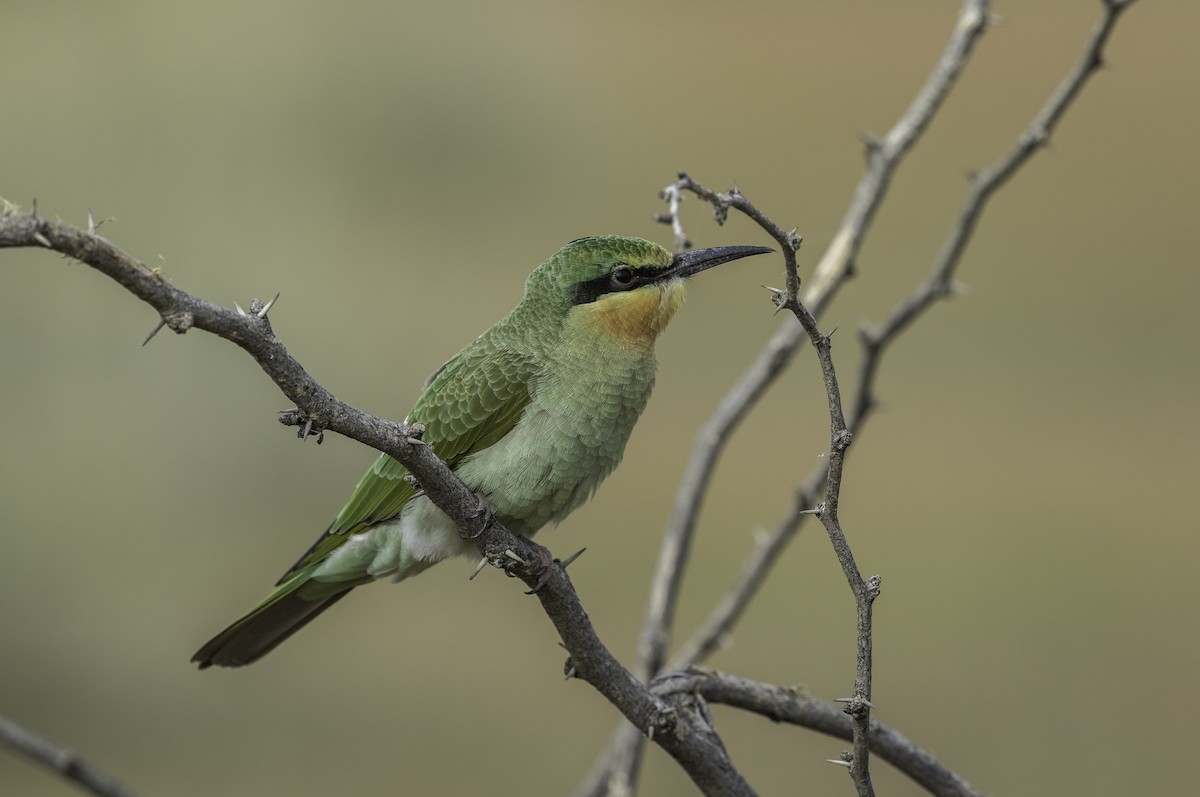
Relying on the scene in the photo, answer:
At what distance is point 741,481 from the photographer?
173 inches

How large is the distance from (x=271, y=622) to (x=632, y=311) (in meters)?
0.74

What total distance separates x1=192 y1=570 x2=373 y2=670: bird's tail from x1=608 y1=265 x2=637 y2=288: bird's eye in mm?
612

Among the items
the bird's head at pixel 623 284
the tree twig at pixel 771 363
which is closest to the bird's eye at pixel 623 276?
the bird's head at pixel 623 284

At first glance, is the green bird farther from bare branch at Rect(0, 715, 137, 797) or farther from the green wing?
bare branch at Rect(0, 715, 137, 797)

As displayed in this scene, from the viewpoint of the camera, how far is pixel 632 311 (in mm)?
Answer: 1877

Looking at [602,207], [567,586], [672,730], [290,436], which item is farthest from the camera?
[602,207]

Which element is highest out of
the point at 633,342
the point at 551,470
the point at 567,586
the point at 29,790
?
the point at 633,342

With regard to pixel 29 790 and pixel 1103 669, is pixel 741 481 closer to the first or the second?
pixel 1103 669

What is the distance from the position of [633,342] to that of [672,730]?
700 millimetres

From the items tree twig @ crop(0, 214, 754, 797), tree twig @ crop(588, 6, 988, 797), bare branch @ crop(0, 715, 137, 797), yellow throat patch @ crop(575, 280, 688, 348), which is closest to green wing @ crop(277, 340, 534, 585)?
yellow throat patch @ crop(575, 280, 688, 348)

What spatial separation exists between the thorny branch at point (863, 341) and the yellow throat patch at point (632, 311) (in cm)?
25

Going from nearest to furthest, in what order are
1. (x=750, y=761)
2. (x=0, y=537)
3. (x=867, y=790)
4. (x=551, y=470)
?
(x=867, y=790) → (x=551, y=470) → (x=750, y=761) → (x=0, y=537)

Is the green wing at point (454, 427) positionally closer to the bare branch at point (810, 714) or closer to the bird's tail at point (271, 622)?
the bird's tail at point (271, 622)

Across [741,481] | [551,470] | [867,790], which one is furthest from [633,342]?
[741,481]
